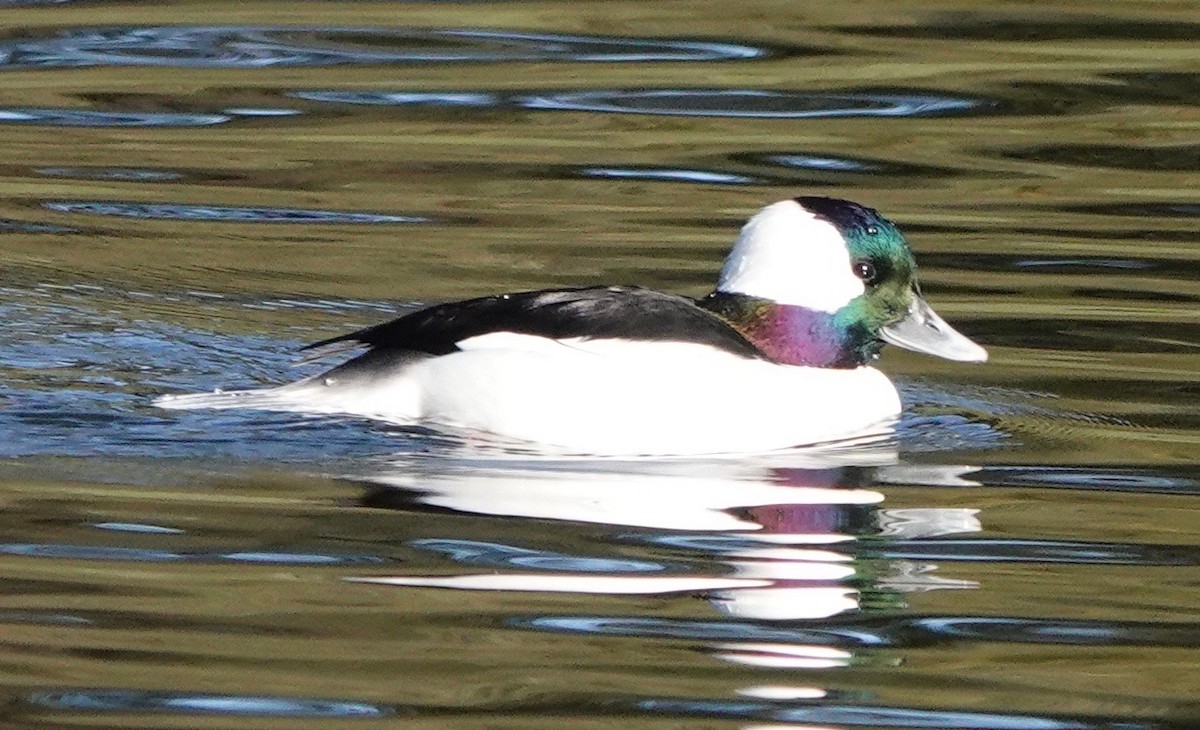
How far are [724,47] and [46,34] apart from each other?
3.59 m

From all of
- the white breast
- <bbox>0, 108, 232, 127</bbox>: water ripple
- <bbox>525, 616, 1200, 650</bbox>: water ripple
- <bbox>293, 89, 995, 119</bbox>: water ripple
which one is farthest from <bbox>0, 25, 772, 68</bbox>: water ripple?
<bbox>525, 616, 1200, 650</bbox>: water ripple

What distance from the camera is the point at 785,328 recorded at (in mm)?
7363

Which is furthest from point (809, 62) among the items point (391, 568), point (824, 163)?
point (391, 568)

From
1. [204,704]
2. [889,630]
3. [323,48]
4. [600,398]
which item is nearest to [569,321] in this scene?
[600,398]

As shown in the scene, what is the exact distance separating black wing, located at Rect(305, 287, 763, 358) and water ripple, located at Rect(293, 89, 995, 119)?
471cm

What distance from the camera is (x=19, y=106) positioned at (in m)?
11.8

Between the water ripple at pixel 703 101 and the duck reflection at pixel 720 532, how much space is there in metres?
4.91

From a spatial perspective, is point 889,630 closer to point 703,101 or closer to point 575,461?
point 575,461

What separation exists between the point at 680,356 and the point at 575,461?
1.43 ft

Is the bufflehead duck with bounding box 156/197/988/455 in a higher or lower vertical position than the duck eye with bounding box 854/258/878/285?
lower

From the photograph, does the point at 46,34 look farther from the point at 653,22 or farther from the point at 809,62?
the point at 809,62

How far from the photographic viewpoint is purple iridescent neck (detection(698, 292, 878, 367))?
7336 millimetres

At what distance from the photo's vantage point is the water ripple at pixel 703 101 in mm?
11742

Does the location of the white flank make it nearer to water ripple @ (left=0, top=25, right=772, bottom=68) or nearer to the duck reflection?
the duck reflection
